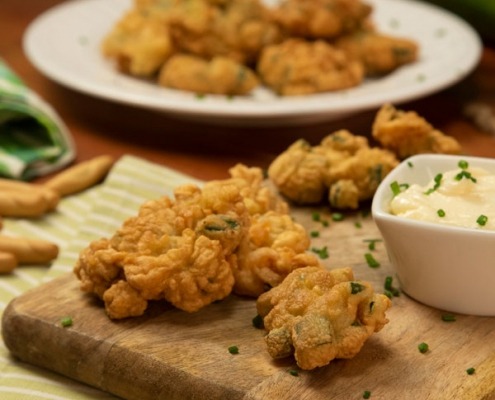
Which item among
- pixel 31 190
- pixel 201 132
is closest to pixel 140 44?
pixel 201 132

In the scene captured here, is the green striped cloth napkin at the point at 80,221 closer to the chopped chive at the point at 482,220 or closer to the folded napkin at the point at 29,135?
the folded napkin at the point at 29,135

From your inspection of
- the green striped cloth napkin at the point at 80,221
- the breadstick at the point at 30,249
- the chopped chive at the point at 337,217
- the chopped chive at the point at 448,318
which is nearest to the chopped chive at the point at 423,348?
the chopped chive at the point at 448,318

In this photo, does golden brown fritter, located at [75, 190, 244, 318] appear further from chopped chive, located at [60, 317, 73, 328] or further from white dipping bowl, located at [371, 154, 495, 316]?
white dipping bowl, located at [371, 154, 495, 316]

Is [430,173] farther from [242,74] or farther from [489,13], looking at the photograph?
[489,13]

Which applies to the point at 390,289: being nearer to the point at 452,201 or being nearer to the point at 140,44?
the point at 452,201

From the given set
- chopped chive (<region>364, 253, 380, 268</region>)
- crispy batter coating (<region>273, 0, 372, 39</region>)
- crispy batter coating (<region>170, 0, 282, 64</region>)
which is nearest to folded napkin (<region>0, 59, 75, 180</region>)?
crispy batter coating (<region>170, 0, 282, 64</region>)

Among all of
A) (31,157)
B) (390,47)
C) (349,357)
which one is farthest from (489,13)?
(349,357)
